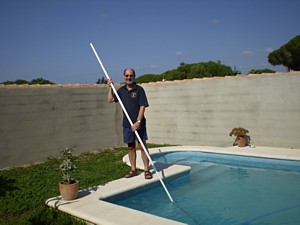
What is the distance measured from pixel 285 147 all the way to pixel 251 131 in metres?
0.93

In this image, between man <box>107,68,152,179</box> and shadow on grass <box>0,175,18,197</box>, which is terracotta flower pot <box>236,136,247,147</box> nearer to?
man <box>107,68,152,179</box>

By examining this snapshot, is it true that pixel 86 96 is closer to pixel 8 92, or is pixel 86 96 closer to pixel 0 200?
pixel 8 92

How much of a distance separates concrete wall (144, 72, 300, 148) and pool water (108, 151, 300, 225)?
131cm

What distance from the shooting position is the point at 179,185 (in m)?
5.34

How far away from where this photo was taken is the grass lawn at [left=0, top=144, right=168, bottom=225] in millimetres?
3721

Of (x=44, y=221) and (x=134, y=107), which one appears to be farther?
(x=134, y=107)

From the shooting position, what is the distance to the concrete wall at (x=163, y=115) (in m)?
7.06

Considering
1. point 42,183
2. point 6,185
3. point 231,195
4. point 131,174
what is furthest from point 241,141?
point 6,185

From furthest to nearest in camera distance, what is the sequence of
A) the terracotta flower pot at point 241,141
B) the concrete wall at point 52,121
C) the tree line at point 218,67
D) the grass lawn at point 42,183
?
the tree line at point 218,67 → the terracotta flower pot at point 241,141 → the concrete wall at point 52,121 → the grass lawn at point 42,183

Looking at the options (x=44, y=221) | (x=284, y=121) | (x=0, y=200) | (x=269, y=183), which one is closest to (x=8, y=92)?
(x=0, y=200)

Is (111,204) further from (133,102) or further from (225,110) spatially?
(225,110)

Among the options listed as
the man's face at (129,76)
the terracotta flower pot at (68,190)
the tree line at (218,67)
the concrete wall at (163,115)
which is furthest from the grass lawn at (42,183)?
the tree line at (218,67)

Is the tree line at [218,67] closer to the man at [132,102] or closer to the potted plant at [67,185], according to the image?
the man at [132,102]

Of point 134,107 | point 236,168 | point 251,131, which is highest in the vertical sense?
point 134,107
